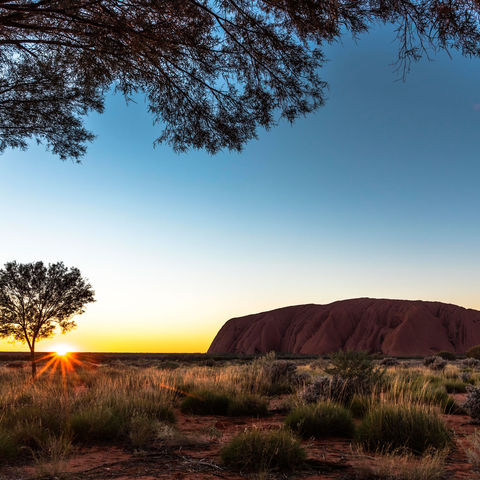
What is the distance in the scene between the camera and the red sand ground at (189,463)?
12.5 ft

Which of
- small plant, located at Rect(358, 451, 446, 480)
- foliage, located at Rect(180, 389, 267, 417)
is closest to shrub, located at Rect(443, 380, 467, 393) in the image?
foliage, located at Rect(180, 389, 267, 417)

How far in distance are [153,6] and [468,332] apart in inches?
3301

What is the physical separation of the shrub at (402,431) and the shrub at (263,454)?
122 centimetres

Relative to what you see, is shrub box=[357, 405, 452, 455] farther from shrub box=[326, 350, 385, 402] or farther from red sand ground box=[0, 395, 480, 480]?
shrub box=[326, 350, 385, 402]

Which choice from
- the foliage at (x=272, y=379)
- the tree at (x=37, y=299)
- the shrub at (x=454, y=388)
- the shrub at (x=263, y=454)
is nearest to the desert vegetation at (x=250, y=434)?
the shrub at (x=263, y=454)

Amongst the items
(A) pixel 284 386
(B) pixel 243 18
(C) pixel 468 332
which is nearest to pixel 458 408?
(A) pixel 284 386

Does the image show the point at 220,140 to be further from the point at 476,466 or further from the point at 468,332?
the point at 468,332

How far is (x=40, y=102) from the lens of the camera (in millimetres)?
8461

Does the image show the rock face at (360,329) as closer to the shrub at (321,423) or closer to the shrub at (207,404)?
the shrub at (207,404)

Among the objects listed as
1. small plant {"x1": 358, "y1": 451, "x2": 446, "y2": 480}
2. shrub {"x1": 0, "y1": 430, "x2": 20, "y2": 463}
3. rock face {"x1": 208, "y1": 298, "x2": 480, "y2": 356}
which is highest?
small plant {"x1": 358, "y1": 451, "x2": 446, "y2": 480}

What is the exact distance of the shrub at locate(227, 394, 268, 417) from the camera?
789cm

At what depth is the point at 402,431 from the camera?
193 inches

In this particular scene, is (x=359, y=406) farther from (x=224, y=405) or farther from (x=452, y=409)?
(x=224, y=405)

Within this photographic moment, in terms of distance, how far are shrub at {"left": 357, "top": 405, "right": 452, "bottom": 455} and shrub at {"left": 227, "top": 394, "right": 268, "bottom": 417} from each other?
308 cm
